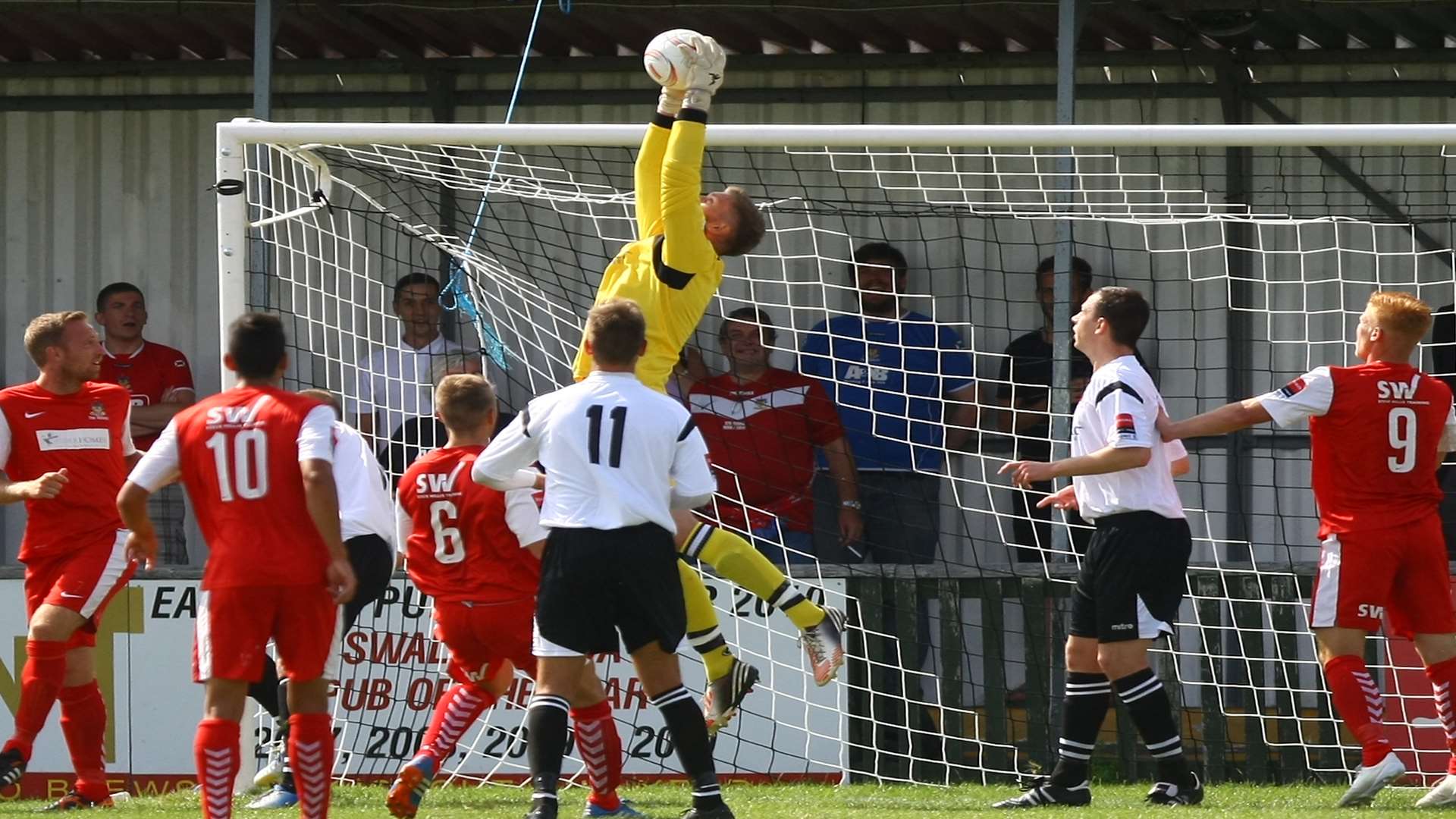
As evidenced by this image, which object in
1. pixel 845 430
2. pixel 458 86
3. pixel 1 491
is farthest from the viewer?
pixel 458 86

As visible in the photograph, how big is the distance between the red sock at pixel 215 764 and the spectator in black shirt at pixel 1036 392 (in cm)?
520

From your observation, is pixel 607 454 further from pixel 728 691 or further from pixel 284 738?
pixel 284 738

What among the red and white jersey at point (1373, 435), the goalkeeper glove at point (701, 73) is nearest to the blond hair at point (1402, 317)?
the red and white jersey at point (1373, 435)

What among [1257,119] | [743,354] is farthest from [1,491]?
[1257,119]

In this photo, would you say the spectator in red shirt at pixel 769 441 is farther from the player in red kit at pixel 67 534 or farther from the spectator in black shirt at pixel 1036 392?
the player in red kit at pixel 67 534

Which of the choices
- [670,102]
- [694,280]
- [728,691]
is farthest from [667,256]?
[728,691]

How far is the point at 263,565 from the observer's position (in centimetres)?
491

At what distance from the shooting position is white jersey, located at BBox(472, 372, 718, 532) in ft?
16.8

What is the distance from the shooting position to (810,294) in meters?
11.0

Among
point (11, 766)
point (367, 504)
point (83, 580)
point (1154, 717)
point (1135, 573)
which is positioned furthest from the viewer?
point (83, 580)

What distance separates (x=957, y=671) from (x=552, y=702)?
328cm

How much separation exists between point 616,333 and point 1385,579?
2.91 metres

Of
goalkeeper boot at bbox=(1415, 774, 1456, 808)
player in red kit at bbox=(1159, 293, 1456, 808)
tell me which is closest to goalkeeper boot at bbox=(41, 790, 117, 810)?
player in red kit at bbox=(1159, 293, 1456, 808)

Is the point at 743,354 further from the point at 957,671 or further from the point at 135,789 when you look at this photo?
the point at 135,789
